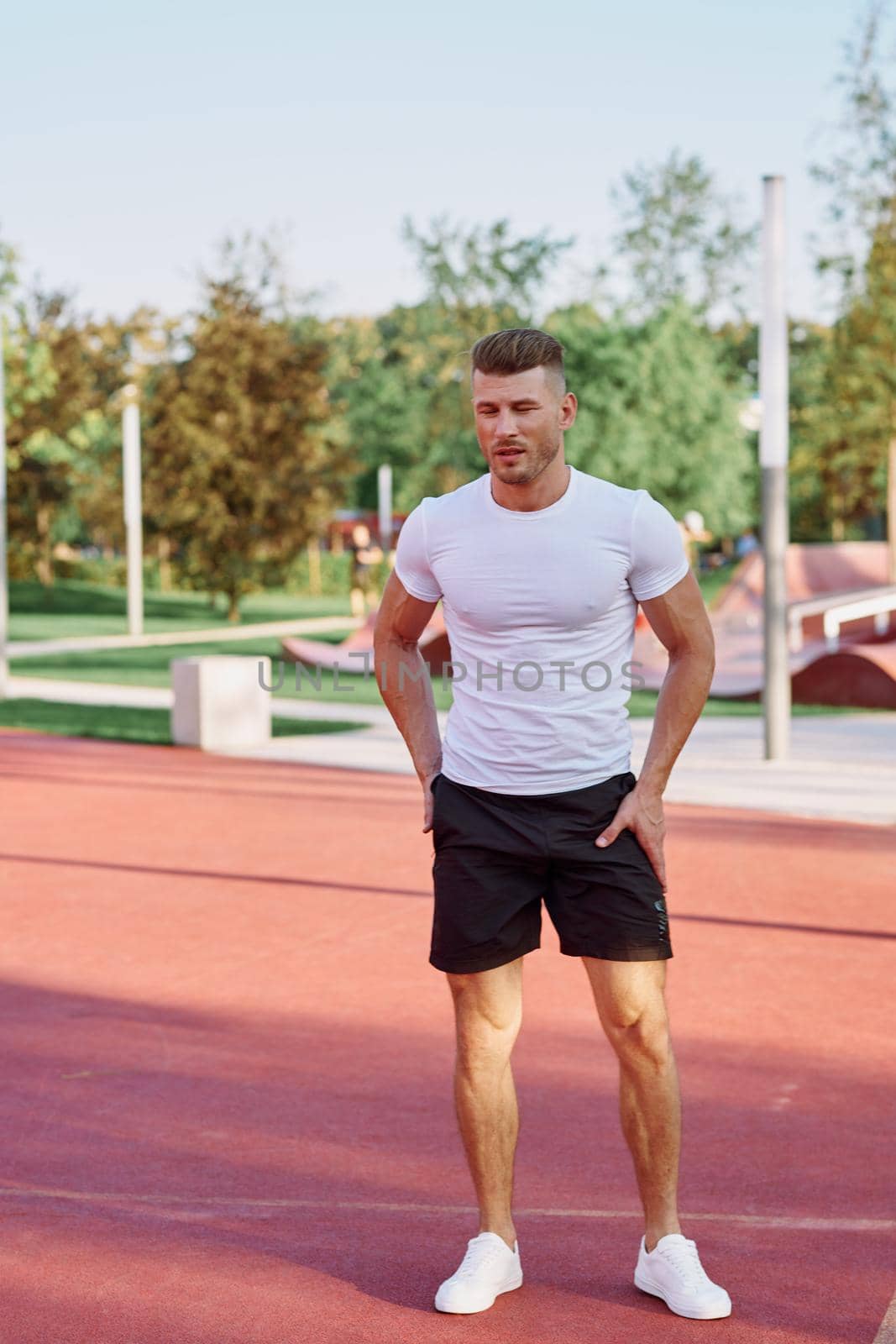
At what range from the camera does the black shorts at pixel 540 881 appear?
3.72 m

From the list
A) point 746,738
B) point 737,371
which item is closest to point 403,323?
point 737,371

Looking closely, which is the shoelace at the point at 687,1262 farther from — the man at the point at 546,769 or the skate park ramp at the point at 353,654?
the skate park ramp at the point at 353,654

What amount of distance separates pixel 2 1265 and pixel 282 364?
36416 millimetres

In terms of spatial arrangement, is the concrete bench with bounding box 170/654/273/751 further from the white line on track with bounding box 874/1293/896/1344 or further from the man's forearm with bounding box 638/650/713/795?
the white line on track with bounding box 874/1293/896/1344

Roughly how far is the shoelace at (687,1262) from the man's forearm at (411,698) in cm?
119

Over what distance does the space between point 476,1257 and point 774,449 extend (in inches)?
404

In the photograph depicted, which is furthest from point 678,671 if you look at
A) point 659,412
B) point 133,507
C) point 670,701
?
point 659,412

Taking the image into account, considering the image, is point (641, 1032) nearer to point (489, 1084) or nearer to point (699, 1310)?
point (489, 1084)

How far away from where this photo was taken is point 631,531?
143 inches

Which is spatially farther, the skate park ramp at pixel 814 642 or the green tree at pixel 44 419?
the green tree at pixel 44 419

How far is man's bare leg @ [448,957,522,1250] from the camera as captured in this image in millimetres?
3830

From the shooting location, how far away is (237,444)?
1528 inches

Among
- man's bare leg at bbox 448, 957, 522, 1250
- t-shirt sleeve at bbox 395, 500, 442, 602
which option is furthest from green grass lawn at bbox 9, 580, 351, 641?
man's bare leg at bbox 448, 957, 522, 1250

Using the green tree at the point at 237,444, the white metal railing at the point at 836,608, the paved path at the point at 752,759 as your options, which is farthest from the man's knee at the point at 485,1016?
the green tree at the point at 237,444
